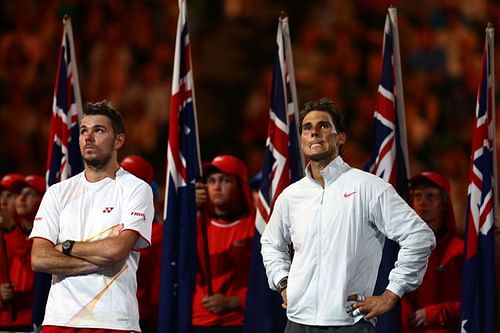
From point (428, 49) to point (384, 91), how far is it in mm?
6242

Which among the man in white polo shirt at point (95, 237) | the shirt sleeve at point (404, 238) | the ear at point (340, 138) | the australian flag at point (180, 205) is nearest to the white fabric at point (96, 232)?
the man in white polo shirt at point (95, 237)

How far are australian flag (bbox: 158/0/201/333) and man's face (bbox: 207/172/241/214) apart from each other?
38 centimetres

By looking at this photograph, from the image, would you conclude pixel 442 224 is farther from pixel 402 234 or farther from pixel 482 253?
pixel 402 234

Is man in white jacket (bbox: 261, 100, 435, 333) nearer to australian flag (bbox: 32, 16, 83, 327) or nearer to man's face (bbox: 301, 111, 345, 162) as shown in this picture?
man's face (bbox: 301, 111, 345, 162)

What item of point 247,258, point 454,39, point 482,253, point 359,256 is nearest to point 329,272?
point 359,256

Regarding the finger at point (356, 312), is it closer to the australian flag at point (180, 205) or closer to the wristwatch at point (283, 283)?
the wristwatch at point (283, 283)

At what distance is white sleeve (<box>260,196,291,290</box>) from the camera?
515 centimetres

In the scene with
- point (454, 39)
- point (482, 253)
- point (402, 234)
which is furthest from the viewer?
point (454, 39)

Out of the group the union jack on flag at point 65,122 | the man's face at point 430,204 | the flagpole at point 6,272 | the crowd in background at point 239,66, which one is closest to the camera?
the man's face at point 430,204

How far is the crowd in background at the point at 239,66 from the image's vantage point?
12.3 meters

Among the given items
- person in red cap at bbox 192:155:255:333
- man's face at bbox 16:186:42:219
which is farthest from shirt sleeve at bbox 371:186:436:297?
Answer: man's face at bbox 16:186:42:219

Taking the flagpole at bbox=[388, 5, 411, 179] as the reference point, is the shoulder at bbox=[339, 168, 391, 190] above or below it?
below

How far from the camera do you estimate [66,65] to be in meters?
7.18

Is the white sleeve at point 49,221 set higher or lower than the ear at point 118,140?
lower
